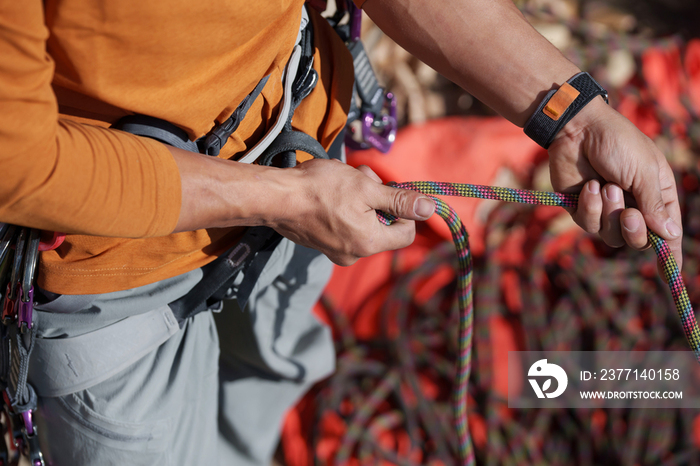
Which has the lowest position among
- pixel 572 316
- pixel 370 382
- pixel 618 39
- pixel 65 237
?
pixel 65 237

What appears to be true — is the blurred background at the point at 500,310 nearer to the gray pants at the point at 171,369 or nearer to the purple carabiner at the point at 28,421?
the gray pants at the point at 171,369

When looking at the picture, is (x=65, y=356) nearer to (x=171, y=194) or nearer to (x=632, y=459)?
(x=171, y=194)

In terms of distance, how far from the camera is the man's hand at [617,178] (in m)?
0.65

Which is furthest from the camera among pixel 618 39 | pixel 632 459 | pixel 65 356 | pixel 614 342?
pixel 618 39

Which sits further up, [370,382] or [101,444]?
[370,382]

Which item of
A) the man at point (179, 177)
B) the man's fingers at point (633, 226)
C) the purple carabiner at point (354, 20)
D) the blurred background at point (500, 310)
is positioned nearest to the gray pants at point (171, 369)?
the man at point (179, 177)

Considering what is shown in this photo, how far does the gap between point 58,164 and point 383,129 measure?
26.6 inches

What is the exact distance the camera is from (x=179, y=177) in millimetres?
483

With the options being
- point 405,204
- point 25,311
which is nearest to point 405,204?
point 405,204

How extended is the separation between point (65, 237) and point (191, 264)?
6.4 inches

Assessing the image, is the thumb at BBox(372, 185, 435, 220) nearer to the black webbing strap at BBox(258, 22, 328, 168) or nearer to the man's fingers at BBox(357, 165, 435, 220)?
the man's fingers at BBox(357, 165, 435, 220)

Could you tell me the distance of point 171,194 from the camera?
47 centimetres

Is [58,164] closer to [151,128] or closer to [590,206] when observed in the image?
[151,128]

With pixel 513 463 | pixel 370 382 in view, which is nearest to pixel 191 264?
pixel 370 382
